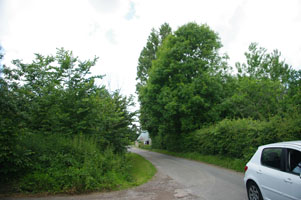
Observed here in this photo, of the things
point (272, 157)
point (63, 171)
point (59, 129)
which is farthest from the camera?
point (59, 129)

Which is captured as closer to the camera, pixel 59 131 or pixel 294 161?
pixel 294 161

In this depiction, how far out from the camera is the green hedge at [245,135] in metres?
9.22

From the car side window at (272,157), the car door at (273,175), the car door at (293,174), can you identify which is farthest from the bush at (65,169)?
the car door at (293,174)

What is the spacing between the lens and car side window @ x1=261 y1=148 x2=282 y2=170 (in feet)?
16.7

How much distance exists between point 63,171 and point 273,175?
23.0 ft

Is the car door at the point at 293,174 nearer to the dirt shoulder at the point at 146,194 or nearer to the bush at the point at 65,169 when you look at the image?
the dirt shoulder at the point at 146,194

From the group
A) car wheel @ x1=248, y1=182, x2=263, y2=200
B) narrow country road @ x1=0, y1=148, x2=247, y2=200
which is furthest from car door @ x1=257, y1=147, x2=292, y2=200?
narrow country road @ x1=0, y1=148, x2=247, y2=200

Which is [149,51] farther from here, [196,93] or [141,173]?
[141,173]

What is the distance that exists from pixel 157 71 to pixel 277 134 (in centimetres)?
1427

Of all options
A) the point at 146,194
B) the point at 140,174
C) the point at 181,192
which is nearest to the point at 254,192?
the point at 181,192

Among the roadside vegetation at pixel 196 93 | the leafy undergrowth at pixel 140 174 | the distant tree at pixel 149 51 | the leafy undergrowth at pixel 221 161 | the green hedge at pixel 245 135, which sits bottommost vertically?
the leafy undergrowth at pixel 140 174

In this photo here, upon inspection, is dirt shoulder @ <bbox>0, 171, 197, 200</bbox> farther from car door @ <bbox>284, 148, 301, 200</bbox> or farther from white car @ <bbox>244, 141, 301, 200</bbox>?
car door @ <bbox>284, 148, 301, 200</bbox>

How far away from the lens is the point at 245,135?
11898 mm

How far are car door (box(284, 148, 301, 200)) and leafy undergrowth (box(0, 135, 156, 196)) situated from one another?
Result: 608 centimetres
